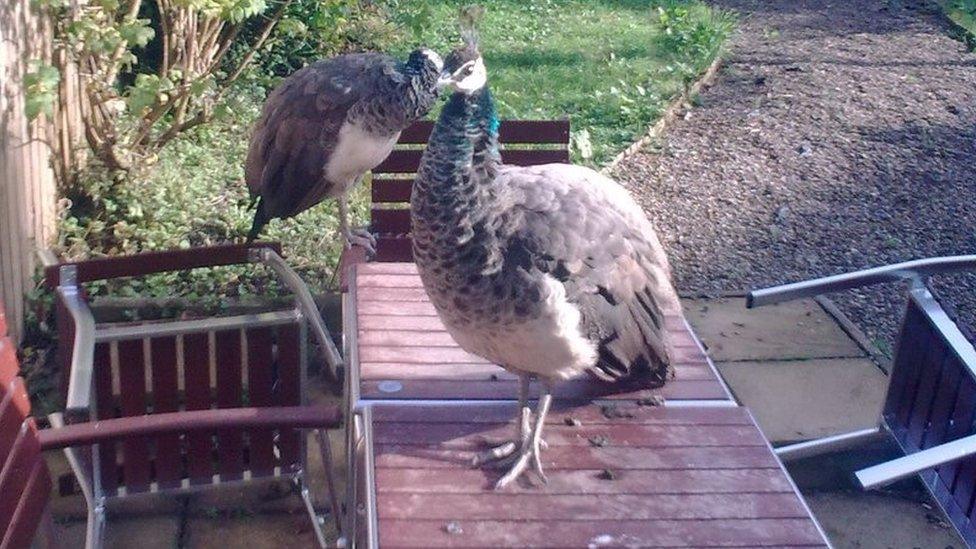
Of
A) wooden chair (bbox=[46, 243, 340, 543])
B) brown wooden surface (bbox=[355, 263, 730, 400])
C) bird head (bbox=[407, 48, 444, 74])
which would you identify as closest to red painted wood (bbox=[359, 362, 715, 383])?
brown wooden surface (bbox=[355, 263, 730, 400])

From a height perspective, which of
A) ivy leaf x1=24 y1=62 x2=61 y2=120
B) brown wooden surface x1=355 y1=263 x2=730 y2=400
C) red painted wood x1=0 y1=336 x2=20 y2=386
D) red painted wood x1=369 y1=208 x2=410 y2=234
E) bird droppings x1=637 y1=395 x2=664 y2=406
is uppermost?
ivy leaf x1=24 y1=62 x2=61 y2=120

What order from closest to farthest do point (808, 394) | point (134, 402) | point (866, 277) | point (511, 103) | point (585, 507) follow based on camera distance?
point (585, 507) → point (134, 402) → point (866, 277) → point (808, 394) → point (511, 103)

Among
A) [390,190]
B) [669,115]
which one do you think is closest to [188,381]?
[390,190]

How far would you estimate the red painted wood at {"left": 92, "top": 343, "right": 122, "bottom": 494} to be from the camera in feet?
10.1

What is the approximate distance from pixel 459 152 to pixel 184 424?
2.82 ft

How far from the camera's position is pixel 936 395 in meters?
3.15

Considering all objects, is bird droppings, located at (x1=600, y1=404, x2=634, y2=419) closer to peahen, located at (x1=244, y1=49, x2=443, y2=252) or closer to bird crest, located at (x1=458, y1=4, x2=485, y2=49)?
bird crest, located at (x1=458, y1=4, x2=485, y2=49)

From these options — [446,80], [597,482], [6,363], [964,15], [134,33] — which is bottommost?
[597,482]

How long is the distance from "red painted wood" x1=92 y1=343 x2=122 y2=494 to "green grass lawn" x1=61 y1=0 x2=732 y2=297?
58.8 inches

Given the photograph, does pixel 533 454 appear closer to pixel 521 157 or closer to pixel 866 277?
pixel 866 277

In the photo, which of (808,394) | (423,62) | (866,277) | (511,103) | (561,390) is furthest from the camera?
(511,103)

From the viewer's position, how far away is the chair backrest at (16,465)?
2.25m

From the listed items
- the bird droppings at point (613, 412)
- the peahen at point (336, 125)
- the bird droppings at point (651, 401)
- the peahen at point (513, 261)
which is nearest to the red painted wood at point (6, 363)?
the peahen at point (513, 261)

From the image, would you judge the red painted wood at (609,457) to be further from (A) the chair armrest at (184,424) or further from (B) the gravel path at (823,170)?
(B) the gravel path at (823,170)
